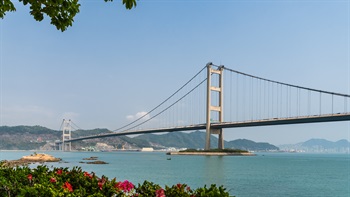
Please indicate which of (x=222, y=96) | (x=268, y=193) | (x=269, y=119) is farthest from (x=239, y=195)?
(x=222, y=96)

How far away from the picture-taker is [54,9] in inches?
261

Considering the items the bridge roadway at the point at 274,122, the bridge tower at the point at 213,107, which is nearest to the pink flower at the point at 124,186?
the bridge roadway at the point at 274,122

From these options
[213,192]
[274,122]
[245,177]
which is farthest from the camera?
[274,122]

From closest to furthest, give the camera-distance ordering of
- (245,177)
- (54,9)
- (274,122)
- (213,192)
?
(213,192)
(54,9)
(245,177)
(274,122)

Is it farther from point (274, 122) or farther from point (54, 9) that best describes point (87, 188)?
point (274, 122)

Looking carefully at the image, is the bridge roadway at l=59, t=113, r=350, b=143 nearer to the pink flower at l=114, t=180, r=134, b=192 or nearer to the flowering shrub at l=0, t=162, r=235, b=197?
the flowering shrub at l=0, t=162, r=235, b=197

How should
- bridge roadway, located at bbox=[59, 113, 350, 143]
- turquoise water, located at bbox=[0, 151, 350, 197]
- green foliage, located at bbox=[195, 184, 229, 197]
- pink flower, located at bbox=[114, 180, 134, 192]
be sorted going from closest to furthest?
green foliage, located at bbox=[195, 184, 229, 197], pink flower, located at bbox=[114, 180, 134, 192], turquoise water, located at bbox=[0, 151, 350, 197], bridge roadway, located at bbox=[59, 113, 350, 143]

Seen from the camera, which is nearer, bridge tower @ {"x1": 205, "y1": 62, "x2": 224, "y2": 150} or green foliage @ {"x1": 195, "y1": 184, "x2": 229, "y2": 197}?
green foliage @ {"x1": 195, "y1": 184, "x2": 229, "y2": 197}

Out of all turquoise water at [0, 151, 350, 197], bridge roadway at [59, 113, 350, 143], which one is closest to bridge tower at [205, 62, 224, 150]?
bridge roadway at [59, 113, 350, 143]

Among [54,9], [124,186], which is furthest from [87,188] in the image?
[54,9]

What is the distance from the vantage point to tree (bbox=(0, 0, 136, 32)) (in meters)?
6.45

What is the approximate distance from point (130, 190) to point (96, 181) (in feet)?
3.12

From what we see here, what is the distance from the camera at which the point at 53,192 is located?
230 inches

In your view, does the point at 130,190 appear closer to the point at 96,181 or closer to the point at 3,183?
the point at 96,181
